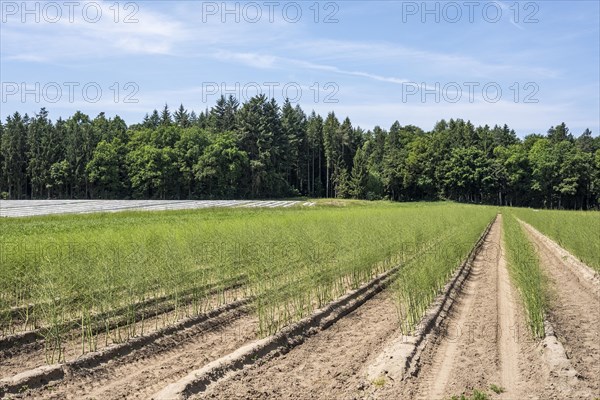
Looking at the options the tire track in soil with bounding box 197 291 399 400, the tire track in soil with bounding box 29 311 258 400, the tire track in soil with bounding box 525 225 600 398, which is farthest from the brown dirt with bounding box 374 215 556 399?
the tire track in soil with bounding box 29 311 258 400

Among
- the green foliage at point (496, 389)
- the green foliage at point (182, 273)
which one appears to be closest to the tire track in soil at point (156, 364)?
the green foliage at point (182, 273)

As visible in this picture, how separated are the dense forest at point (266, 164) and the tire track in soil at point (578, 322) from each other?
5262 cm

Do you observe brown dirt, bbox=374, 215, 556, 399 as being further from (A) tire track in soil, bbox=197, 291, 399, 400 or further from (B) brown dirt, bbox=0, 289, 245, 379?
(B) brown dirt, bbox=0, 289, 245, 379

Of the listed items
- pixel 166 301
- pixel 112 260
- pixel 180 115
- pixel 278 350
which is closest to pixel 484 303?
pixel 278 350

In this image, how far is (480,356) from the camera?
7031 mm

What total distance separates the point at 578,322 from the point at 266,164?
59963mm

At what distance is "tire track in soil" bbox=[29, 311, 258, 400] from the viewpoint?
575 cm

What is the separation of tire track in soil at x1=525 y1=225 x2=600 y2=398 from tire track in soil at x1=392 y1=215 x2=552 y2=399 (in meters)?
0.53

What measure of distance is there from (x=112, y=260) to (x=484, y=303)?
25.2 ft

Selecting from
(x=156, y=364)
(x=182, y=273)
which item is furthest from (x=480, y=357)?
(x=182, y=273)

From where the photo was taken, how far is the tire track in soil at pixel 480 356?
5.85 m

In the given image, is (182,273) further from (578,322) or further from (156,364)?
(578,322)

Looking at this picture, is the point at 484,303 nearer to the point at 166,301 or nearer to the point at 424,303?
the point at 424,303

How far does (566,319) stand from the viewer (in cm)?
931
